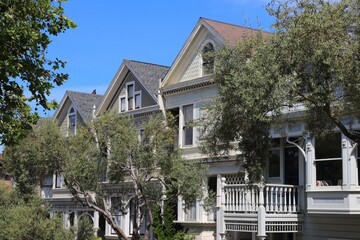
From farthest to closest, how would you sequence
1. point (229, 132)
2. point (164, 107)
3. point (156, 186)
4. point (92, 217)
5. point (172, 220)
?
point (92, 217) < point (164, 107) < point (172, 220) < point (156, 186) < point (229, 132)

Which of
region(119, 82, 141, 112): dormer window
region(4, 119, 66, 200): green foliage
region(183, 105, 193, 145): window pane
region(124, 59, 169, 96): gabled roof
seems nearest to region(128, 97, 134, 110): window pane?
region(119, 82, 141, 112): dormer window

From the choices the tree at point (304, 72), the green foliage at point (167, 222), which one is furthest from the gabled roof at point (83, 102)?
the tree at point (304, 72)

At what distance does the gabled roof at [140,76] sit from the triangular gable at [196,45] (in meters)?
1.94

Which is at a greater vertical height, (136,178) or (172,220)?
(136,178)

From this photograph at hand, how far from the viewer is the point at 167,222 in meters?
33.0

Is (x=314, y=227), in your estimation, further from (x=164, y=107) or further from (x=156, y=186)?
(x=164, y=107)

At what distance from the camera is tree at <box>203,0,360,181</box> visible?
47.2 ft

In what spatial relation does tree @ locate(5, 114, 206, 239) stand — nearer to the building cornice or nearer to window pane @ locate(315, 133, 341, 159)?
the building cornice

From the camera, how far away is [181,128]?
33969 mm

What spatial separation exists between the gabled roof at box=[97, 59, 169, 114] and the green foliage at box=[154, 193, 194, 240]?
685 centimetres

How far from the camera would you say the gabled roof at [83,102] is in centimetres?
4412

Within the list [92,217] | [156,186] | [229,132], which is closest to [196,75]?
[156,186]

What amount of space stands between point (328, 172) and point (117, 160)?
30.6ft

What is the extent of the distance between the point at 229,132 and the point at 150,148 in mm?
11184
